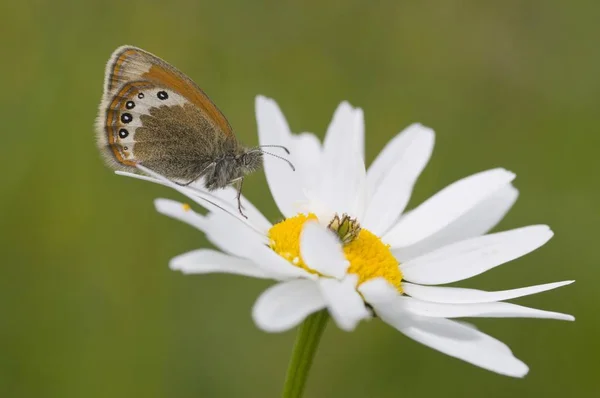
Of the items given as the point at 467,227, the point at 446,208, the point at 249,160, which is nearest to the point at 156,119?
the point at 249,160

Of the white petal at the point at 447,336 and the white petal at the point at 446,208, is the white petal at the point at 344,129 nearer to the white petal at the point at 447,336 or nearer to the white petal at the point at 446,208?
the white petal at the point at 446,208

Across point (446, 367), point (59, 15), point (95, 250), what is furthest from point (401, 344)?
point (59, 15)

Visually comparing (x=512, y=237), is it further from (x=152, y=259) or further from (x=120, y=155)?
(x=152, y=259)

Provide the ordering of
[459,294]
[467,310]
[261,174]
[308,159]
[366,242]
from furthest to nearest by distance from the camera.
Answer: [261,174] < [308,159] < [366,242] < [459,294] < [467,310]

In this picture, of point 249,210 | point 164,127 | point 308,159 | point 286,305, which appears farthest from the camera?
point 308,159

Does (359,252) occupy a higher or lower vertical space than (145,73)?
lower

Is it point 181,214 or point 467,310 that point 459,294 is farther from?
point 181,214
